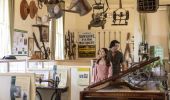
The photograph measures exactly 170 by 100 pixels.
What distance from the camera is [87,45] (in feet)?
44.5

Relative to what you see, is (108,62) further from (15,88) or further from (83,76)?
(15,88)

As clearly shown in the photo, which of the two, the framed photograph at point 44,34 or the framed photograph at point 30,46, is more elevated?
the framed photograph at point 44,34

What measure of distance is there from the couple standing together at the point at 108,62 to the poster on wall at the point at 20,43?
3159mm

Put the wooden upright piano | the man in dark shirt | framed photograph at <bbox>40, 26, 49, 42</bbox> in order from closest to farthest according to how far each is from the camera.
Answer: the wooden upright piano
the man in dark shirt
framed photograph at <bbox>40, 26, 49, 42</bbox>

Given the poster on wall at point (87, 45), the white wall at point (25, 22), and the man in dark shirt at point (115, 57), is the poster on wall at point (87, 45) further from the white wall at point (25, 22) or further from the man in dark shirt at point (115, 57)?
the man in dark shirt at point (115, 57)

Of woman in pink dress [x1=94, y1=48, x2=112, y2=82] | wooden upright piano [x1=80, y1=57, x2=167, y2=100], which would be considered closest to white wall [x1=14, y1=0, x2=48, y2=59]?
woman in pink dress [x1=94, y1=48, x2=112, y2=82]

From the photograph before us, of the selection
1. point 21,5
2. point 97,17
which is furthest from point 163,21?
point 21,5

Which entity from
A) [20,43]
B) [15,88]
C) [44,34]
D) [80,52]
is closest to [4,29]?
[20,43]

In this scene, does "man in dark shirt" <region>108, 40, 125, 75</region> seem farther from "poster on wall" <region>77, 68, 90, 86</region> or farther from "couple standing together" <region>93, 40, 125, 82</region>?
"poster on wall" <region>77, 68, 90, 86</region>

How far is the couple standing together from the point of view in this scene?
5.75m

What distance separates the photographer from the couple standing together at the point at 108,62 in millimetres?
5746

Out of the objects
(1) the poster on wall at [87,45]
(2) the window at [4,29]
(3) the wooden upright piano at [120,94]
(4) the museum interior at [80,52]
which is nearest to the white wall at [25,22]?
(4) the museum interior at [80,52]

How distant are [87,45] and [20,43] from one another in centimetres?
516

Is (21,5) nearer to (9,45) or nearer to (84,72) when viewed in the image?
(9,45)
